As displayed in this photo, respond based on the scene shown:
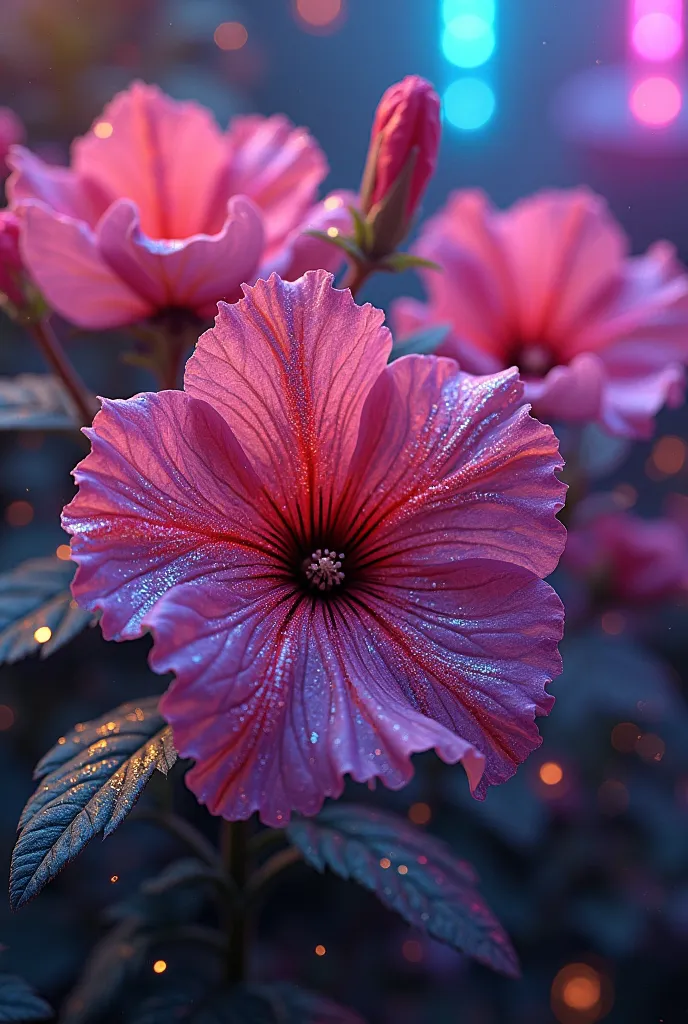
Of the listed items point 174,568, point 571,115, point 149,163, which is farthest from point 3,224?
point 571,115

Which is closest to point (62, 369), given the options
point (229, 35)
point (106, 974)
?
point (106, 974)

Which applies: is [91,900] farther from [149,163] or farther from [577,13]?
[577,13]

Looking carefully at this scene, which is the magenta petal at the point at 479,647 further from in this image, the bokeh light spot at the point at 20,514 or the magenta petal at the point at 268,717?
the bokeh light spot at the point at 20,514

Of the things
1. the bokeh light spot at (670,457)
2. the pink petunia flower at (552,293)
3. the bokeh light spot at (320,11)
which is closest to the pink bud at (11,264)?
the pink petunia flower at (552,293)

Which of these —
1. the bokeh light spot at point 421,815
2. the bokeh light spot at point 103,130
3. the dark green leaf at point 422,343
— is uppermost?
the bokeh light spot at point 103,130

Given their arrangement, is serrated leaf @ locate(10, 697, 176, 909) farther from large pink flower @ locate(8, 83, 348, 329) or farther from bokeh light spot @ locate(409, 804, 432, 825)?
bokeh light spot @ locate(409, 804, 432, 825)

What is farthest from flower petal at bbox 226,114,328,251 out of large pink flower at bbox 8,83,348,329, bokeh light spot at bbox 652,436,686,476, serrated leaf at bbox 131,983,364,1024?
bokeh light spot at bbox 652,436,686,476

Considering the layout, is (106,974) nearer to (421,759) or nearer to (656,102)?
(421,759)
